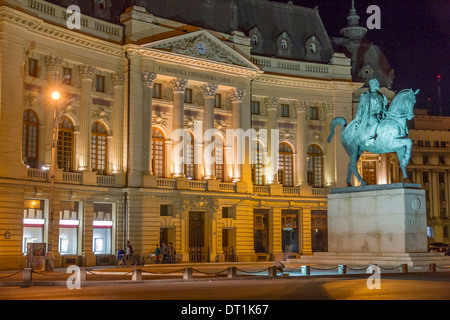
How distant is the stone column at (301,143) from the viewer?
6800 cm

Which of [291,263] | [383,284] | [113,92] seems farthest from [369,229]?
[113,92]

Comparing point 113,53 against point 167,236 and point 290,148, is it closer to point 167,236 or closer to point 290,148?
point 167,236

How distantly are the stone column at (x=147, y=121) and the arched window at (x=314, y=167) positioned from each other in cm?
1799

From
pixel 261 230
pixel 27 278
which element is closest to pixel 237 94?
pixel 261 230

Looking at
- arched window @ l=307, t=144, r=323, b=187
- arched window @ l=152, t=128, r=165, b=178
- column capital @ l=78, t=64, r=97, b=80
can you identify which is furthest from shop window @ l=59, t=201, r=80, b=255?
arched window @ l=307, t=144, r=323, b=187

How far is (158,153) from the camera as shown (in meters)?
59.5

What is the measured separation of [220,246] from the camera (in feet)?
199

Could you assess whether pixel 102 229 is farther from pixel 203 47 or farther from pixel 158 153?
pixel 203 47

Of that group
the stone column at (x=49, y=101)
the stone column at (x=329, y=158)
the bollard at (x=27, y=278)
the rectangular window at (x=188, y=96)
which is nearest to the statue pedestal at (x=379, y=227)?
A: the bollard at (x=27, y=278)

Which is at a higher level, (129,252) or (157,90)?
(157,90)

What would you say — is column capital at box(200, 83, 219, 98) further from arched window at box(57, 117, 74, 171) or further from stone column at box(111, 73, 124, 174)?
arched window at box(57, 117, 74, 171)

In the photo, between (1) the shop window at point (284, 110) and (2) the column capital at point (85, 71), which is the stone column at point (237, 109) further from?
(2) the column capital at point (85, 71)

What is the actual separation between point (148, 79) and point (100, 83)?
3.74 m

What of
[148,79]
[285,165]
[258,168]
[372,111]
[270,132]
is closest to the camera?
[372,111]
